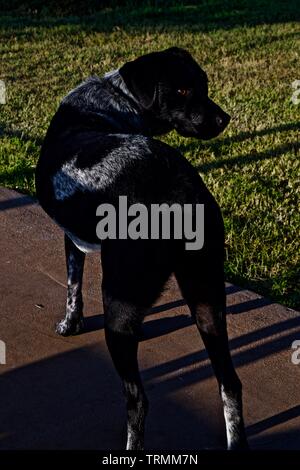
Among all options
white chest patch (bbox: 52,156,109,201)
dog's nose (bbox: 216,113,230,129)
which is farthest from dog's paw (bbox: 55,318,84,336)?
dog's nose (bbox: 216,113,230,129)

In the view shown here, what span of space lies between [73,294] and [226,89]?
19.0ft

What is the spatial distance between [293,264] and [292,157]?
2.26m

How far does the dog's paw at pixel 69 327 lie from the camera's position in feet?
16.8

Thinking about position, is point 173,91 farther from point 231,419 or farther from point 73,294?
point 231,419

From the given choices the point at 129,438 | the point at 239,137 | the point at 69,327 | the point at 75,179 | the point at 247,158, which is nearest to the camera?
the point at 129,438

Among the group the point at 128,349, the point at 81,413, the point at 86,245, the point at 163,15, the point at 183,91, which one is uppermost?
the point at 183,91

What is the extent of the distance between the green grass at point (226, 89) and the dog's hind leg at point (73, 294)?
3.79 feet

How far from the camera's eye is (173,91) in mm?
4789

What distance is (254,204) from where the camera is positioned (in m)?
6.94

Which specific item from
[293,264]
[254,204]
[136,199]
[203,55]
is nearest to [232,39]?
[203,55]

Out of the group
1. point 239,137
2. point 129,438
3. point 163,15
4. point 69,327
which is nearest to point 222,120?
point 69,327

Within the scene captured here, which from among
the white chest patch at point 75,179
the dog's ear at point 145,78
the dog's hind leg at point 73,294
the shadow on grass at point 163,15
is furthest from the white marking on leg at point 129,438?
the shadow on grass at point 163,15

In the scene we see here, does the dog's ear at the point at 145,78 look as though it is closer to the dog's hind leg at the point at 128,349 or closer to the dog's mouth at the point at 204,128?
the dog's mouth at the point at 204,128

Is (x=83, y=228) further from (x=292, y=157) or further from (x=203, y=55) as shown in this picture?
(x=203, y=55)
